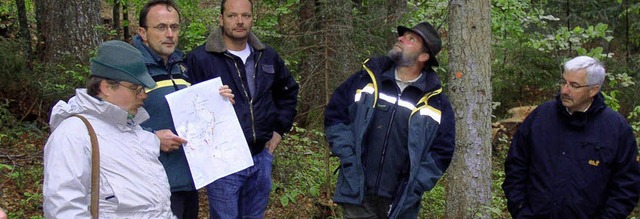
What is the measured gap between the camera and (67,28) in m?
10.5

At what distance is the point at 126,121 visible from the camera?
3186 millimetres

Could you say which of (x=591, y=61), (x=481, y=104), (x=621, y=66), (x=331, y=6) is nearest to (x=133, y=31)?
(x=621, y=66)

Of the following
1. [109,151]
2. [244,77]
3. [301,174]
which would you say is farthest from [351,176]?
[301,174]

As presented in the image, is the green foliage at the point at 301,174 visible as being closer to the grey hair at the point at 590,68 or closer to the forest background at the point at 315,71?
the forest background at the point at 315,71

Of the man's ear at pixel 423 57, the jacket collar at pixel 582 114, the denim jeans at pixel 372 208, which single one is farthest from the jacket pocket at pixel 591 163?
the denim jeans at pixel 372 208

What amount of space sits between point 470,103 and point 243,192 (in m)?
2.15

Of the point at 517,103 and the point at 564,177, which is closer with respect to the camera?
the point at 564,177

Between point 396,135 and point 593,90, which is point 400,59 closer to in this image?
point 396,135

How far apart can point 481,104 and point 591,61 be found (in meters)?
1.37

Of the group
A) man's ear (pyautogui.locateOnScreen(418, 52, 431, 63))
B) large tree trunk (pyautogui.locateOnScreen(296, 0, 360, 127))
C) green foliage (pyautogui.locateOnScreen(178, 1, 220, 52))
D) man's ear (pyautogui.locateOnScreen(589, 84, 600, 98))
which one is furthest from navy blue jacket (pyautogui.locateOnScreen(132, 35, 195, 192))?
green foliage (pyautogui.locateOnScreen(178, 1, 220, 52))

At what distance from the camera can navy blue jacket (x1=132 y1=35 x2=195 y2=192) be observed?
411cm

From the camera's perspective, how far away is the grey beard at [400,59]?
4.51m

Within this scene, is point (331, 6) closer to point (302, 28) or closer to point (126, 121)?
point (302, 28)

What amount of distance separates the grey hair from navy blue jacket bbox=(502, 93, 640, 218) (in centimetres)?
15
